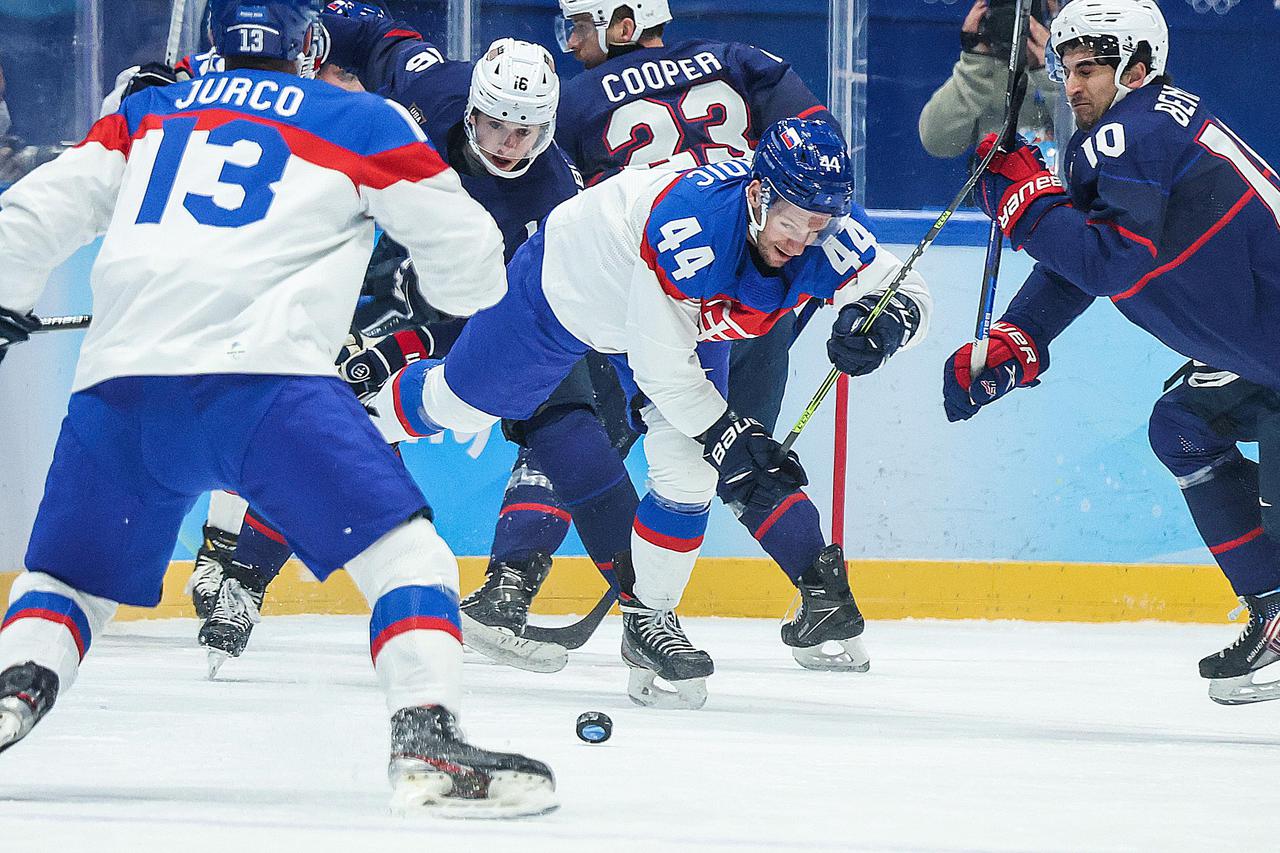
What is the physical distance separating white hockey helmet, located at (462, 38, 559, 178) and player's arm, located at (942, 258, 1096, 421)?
1028mm

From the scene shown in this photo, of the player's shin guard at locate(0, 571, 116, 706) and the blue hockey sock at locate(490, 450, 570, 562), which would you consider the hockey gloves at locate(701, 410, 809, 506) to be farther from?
the player's shin guard at locate(0, 571, 116, 706)

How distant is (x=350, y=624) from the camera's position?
15.7ft

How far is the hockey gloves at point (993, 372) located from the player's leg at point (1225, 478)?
28 cm

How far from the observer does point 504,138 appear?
379cm

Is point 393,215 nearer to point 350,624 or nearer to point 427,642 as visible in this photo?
point 427,642

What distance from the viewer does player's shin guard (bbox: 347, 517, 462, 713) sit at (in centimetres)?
204

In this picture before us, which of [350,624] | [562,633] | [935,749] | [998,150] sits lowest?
[350,624]

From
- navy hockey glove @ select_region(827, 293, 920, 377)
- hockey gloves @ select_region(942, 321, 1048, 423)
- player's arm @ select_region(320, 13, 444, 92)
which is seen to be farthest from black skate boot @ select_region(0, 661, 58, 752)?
player's arm @ select_region(320, 13, 444, 92)

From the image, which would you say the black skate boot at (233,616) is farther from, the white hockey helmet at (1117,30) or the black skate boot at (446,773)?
the white hockey helmet at (1117,30)

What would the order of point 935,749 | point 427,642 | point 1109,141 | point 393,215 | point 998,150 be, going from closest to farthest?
point 427,642 → point 393,215 → point 935,749 → point 1109,141 → point 998,150

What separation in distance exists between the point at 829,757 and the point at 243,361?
1.13m

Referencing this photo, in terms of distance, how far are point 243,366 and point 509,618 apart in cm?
191

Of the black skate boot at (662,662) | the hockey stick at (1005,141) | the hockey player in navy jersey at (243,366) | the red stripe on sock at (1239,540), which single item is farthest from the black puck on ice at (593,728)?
the red stripe on sock at (1239,540)

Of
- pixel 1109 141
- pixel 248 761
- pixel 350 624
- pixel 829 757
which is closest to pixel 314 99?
pixel 248 761
